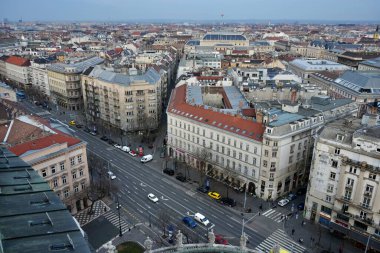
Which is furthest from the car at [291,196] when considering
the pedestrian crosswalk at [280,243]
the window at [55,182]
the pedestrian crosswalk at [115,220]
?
the window at [55,182]

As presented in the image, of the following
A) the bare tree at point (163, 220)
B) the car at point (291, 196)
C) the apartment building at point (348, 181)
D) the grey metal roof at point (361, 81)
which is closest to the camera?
the apartment building at point (348, 181)

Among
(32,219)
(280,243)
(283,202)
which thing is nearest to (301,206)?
(283,202)

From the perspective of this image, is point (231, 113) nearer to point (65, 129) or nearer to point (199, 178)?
point (199, 178)

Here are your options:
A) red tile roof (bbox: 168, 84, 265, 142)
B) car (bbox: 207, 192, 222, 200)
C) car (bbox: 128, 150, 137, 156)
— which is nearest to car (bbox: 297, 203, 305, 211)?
red tile roof (bbox: 168, 84, 265, 142)

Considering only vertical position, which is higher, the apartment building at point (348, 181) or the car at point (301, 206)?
the apartment building at point (348, 181)

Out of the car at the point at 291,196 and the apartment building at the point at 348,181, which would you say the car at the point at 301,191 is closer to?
the car at the point at 291,196
